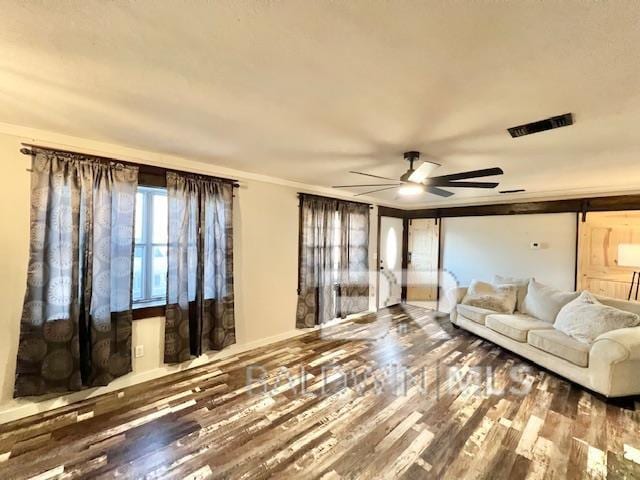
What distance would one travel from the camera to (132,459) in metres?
1.95

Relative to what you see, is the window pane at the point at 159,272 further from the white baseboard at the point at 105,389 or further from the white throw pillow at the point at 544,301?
the white throw pillow at the point at 544,301

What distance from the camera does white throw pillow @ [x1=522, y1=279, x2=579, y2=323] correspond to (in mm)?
3703

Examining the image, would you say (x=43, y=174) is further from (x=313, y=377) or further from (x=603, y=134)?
(x=603, y=134)

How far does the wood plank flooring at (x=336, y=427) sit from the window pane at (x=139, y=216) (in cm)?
153

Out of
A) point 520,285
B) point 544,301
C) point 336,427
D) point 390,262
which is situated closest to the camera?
point 336,427

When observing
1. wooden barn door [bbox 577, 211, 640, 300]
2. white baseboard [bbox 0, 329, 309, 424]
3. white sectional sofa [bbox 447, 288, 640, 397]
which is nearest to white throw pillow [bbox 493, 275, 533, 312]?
white sectional sofa [bbox 447, 288, 640, 397]

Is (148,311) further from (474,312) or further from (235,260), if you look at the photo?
(474,312)

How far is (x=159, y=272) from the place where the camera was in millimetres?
3193

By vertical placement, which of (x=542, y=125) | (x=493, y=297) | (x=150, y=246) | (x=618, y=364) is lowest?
(x=618, y=364)

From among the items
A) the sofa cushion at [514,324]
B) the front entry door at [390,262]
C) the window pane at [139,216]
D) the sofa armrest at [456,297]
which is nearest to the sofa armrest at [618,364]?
the sofa cushion at [514,324]

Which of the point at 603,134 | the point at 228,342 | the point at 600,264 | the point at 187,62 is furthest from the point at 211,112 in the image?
the point at 600,264

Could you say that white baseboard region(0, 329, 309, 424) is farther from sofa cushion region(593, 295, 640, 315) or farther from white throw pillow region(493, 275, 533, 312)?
sofa cushion region(593, 295, 640, 315)

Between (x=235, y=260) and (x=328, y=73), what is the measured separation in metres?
2.72

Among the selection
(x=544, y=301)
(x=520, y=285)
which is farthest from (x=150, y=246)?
(x=520, y=285)
